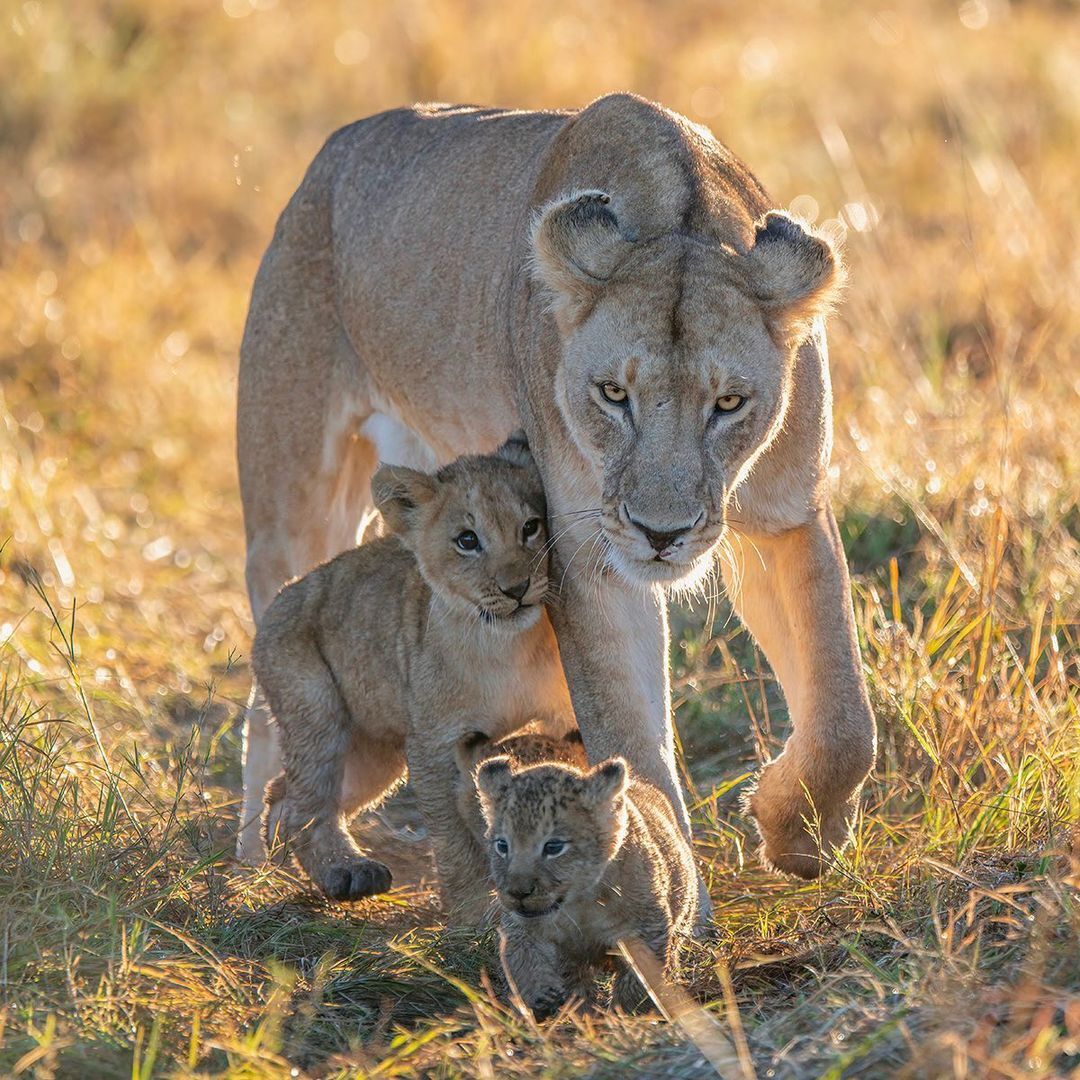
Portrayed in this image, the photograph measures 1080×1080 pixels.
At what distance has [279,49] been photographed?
13.7 metres

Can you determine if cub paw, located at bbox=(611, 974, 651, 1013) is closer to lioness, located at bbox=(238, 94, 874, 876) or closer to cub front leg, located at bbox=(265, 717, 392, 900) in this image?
lioness, located at bbox=(238, 94, 874, 876)

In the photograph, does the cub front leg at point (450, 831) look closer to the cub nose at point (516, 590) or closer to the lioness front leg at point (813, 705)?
the cub nose at point (516, 590)

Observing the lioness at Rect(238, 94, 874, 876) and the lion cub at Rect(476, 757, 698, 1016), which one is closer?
the lion cub at Rect(476, 757, 698, 1016)

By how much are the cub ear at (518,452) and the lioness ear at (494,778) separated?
904 millimetres

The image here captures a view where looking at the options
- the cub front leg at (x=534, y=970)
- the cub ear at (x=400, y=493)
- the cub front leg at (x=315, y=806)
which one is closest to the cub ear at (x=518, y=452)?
the cub ear at (x=400, y=493)

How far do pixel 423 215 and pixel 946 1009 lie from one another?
120 inches

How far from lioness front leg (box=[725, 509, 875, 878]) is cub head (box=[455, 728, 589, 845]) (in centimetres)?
51

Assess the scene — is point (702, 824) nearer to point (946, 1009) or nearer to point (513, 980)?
point (513, 980)

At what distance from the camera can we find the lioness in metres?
3.84

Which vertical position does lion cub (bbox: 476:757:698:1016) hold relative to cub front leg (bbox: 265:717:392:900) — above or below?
above

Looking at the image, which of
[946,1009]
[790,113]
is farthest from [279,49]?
[946,1009]

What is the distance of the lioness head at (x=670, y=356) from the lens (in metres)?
3.78

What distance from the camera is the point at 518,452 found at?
14.3 ft

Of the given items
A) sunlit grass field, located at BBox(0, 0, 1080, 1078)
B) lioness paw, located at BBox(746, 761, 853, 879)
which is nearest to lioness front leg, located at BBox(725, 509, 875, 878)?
lioness paw, located at BBox(746, 761, 853, 879)
